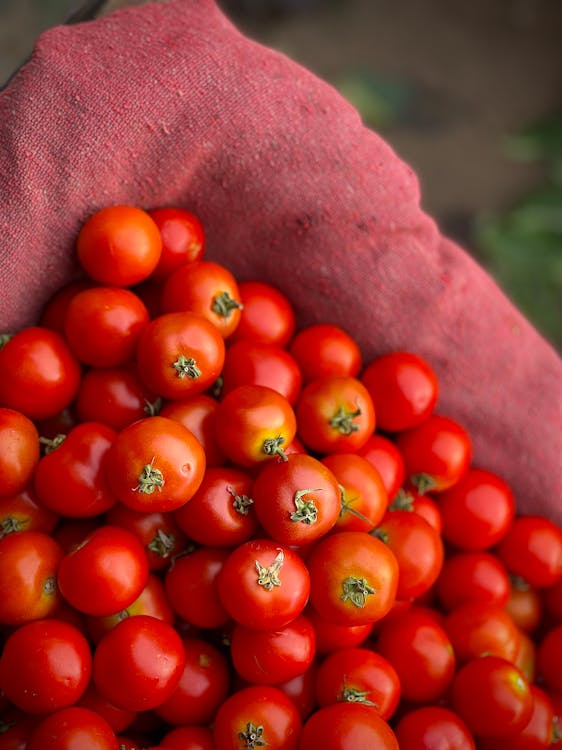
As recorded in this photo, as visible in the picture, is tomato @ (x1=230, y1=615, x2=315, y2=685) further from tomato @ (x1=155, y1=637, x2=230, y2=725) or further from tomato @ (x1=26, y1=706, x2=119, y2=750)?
tomato @ (x1=26, y1=706, x2=119, y2=750)

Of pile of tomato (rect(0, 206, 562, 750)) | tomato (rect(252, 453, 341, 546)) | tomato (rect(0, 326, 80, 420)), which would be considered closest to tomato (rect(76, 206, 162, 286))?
pile of tomato (rect(0, 206, 562, 750))

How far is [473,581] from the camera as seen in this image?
1236mm

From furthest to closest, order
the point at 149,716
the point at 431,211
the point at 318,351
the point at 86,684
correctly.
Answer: the point at 431,211 → the point at 318,351 → the point at 149,716 → the point at 86,684

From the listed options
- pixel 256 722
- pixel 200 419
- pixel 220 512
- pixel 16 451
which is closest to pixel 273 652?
pixel 256 722

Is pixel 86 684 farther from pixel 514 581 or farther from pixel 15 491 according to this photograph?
pixel 514 581

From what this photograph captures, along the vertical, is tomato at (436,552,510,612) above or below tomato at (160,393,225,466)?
below

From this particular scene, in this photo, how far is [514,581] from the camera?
131 cm

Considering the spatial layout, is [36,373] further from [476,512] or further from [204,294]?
[476,512]

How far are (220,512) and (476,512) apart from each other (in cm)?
Answer: 49

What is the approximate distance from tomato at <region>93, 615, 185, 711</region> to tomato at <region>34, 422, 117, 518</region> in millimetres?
159

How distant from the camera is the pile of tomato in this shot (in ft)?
3.10

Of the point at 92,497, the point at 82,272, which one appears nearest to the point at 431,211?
the point at 82,272

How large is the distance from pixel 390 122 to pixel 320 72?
0.98 ft

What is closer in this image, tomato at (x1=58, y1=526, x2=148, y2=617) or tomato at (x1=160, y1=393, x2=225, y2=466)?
tomato at (x1=58, y1=526, x2=148, y2=617)
